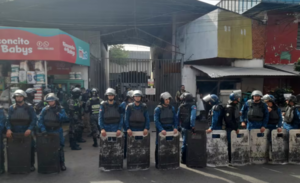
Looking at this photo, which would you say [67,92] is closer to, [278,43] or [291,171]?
[291,171]

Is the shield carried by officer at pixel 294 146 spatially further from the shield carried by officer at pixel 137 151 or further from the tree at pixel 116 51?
the tree at pixel 116 51

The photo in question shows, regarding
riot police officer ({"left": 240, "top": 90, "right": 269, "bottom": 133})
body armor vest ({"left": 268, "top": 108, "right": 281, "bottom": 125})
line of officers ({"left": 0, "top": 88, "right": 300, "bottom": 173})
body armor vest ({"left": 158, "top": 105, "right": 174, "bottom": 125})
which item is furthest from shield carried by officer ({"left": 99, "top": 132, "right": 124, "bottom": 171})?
body armor vest ({"left": 268, "top": 108, "right": 281, "bottom": 125})

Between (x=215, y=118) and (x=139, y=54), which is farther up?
(x=139, y=54)

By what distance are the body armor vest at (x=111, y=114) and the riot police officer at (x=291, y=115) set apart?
165 inches

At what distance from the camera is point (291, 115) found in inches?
208

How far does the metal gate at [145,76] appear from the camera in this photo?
33.7ft

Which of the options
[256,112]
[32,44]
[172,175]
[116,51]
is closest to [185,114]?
[172,175]

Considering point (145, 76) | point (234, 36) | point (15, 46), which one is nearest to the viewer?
point (15, 46)

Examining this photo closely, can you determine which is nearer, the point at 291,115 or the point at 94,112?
the point at 291,115

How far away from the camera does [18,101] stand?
4512mm

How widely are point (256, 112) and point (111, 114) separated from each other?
11.1ft

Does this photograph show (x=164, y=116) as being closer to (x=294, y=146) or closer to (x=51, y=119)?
(x=51, y=119)

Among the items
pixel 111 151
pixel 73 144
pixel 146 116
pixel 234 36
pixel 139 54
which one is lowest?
pixel 73 144

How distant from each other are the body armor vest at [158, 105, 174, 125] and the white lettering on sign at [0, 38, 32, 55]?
5.24 metres
